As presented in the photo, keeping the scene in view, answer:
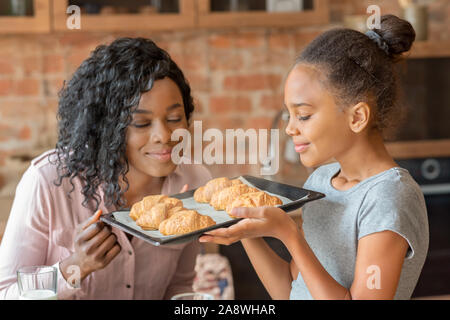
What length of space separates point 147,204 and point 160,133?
0.62ft

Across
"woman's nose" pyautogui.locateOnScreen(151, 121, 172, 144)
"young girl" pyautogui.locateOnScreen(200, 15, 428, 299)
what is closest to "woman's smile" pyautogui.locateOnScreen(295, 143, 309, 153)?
"young girl" pyautogui.locateOnScreen(200, 15, 428, 299)

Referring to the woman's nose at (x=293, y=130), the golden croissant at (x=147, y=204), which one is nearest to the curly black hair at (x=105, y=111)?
the golden croissant at (x=147, y=204)

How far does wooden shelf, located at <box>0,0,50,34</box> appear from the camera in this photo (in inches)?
90.2

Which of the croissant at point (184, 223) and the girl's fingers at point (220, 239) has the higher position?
the croissant at point (184, 223)

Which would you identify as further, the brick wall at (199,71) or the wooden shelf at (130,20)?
the brick wall at (199,71)

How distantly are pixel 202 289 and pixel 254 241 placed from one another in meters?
0.55

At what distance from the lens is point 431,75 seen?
2.58 meters

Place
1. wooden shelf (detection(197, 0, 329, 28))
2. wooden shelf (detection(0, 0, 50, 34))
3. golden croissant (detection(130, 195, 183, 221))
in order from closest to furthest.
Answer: golden croissant (detection(130, 195, 183, 221))
wooden shelf (detection(0, 0, 50, 34))
wooden shelf (detection(197, 0, 329, 28))

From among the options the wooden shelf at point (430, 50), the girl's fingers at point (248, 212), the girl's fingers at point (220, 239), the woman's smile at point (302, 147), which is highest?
the wooden shelf at point (430, 50)

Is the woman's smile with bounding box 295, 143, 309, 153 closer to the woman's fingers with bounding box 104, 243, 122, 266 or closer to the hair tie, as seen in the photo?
the hair tie

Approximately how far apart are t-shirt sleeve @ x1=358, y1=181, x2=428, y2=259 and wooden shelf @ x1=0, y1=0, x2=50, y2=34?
1.78 m

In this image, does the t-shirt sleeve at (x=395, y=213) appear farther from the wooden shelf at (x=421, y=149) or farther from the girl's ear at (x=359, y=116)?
the wooden shelf at (x=421, y=149)

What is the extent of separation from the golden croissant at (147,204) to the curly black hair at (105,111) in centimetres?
17

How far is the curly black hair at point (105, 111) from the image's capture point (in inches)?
51.4
